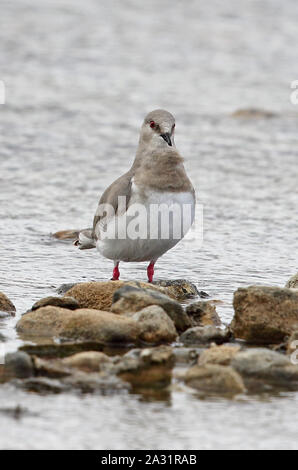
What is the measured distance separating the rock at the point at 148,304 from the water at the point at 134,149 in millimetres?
695

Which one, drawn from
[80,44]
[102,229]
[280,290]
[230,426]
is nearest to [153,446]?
[230,426]

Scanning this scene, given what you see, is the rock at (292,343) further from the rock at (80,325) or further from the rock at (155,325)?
the rock at (80,325)

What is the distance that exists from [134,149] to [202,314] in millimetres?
6701

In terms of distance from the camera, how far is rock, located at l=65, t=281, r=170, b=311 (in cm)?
706

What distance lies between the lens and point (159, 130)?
7875mm

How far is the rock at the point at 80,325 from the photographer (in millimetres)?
6254

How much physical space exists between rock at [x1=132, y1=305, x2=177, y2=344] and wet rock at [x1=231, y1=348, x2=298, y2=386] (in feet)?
2.32

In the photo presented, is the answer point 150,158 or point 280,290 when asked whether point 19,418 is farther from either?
point 150,158

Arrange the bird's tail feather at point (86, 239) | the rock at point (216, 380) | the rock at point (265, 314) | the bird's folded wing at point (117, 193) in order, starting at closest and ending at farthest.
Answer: the rock at point (216, 380)
the rock at point (265, 314)
the bird's folded wing at point (117, 193)
the bird's tail feather at point (86, 239)

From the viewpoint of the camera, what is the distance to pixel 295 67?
17625mm

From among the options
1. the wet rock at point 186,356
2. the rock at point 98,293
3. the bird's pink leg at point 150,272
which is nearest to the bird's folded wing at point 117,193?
the bird's pink leg at point 150,272

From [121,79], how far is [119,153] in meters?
4.19

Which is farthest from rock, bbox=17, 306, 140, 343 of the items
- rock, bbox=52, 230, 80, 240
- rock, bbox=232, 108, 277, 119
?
rock, bbox=232, 108, 277, 119

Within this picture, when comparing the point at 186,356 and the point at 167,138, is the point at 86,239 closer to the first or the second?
the point at 167,138
